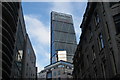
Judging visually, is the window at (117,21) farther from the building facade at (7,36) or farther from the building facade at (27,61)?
the building facade at (27,61)

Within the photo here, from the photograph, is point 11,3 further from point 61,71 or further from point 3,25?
point 61,71

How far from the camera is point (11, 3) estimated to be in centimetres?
4128

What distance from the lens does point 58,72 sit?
122 meters

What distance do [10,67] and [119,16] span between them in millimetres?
27092

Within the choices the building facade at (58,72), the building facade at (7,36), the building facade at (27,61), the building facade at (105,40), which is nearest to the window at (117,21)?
the building facade at (105,40)

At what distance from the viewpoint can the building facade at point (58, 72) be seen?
119750 millimetres

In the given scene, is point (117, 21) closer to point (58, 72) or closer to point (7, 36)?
point (7, 36)

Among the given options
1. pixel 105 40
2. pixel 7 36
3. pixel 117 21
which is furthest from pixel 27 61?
pixel 117 21

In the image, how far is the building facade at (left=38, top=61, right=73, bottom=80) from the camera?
11975cm

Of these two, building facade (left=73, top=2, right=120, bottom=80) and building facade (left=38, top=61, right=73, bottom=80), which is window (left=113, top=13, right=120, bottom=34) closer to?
building facade (left=73, top=2, right=120, bottom=80)

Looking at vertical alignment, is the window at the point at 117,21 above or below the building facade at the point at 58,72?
above

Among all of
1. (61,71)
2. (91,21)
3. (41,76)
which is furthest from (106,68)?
(41,76)

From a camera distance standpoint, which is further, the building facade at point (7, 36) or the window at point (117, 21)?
the building facade at point (7, 36)

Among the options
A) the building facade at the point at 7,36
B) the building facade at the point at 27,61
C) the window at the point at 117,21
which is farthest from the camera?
the building facade at the point at 27,61
